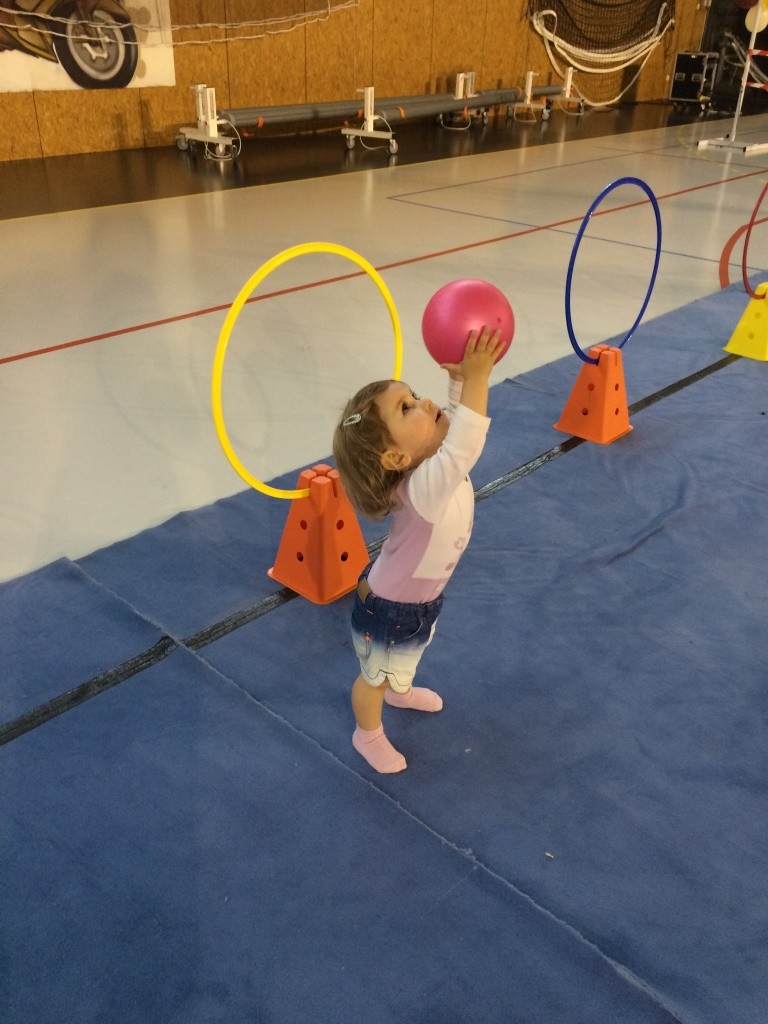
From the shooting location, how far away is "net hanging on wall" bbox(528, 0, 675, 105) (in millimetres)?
11352

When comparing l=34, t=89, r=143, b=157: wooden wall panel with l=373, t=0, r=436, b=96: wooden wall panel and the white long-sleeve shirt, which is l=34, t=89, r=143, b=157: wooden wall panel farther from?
the white long-sleeve shirt

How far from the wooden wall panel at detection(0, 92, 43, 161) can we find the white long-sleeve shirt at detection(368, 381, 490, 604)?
7335 millimetres

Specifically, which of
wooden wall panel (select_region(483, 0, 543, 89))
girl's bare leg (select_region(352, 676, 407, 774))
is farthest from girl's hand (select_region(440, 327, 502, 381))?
wooden wall panel (select_region(483, 0, 543, 89))

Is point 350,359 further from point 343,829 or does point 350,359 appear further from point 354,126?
point 354,126

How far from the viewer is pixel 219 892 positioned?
4.84 ft

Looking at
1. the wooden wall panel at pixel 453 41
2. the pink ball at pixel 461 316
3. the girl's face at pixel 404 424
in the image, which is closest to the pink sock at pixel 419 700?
the girl's face at pixel 404 424

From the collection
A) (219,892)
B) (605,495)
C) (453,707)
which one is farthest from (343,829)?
(605,495)

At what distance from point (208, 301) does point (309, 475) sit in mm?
2432

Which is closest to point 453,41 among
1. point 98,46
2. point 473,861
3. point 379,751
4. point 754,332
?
point 98,46

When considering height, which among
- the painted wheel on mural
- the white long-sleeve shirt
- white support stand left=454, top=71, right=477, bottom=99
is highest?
the painted wheel on mural

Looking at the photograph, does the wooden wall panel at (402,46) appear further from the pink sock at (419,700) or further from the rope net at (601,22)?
the pink sock at (419,700)

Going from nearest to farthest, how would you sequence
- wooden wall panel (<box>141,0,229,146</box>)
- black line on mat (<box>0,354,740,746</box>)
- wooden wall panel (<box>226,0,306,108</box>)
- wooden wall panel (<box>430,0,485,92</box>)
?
black line on mat (<box>0,354,740,746</box>) → wooden wall panel (<box>141,0,229,146</box>) → wooden wall panel (<box>226,0,306,108</box>) → wooden wall panel (<box>430,0,485,92</box>)

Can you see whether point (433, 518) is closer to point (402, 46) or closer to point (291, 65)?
point (291, 65)

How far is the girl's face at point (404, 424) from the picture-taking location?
1.46m
